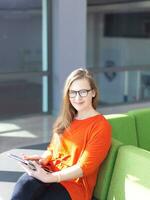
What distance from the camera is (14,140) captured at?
5.75 meters

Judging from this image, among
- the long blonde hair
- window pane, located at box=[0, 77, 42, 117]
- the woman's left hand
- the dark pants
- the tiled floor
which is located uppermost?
the long blonde hair

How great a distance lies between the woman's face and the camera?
2.50 metres

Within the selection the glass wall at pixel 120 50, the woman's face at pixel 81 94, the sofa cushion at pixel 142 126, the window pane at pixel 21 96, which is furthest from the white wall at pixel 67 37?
the woman's face at pixel 81 94

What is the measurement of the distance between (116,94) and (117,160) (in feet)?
19.8

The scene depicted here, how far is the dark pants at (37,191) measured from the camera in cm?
238

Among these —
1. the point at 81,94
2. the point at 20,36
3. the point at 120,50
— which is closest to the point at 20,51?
the point at 20,36

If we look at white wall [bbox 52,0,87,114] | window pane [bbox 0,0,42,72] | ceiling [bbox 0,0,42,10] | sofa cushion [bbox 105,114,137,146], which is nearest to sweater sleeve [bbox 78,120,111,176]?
sofa cushion [bbox 105,114,137,146]

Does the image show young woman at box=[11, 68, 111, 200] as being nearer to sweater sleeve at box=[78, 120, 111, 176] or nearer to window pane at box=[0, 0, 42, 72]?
sweater sleeve at box=[78, 120, 111, 176]

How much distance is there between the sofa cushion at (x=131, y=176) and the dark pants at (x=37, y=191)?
285 millimetres

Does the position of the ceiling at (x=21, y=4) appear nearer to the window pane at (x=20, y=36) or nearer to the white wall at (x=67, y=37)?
the window pane at (x=20, y=36)

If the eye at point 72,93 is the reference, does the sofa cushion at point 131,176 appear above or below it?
below

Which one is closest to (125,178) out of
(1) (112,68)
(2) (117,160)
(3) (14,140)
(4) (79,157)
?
(2) (117,160)

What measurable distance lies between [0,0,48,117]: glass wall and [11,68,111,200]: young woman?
4.40 meters

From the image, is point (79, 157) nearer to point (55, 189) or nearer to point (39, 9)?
point (55, 189)
